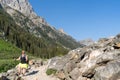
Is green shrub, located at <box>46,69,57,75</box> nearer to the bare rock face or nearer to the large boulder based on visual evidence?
the bare rock face

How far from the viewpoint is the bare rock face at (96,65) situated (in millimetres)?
26344

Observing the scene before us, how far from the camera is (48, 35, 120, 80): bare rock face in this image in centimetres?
2634

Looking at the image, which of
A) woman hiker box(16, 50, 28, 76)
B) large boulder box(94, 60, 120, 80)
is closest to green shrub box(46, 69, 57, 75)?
woman hiker box(16, 50, 28, 76)

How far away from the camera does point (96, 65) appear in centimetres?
2945

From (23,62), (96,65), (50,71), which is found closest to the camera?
(96,65)

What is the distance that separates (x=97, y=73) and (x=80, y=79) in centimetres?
405

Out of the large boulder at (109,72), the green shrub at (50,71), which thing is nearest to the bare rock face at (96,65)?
the large boulder at (109,72)

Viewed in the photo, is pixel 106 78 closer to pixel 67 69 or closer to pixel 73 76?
pixel 73 76

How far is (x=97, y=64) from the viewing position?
2939 centimetres

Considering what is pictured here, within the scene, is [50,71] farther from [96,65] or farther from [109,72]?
[109,72]

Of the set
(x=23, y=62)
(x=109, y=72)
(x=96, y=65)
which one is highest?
(x=23, y=62)

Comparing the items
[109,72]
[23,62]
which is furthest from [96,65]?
[23,62]

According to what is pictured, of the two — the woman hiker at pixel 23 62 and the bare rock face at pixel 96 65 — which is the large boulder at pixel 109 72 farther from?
the woman hiker at pixel 23 62

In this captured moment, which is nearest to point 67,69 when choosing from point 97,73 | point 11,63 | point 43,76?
point 43,76
